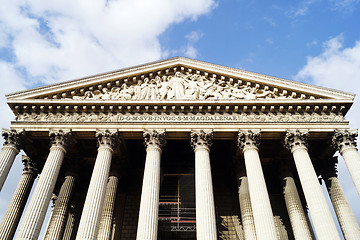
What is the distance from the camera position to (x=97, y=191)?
13742 mm

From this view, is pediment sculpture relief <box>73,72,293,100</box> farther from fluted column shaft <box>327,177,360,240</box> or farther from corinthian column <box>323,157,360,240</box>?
fluted column shaft <box>327,177,360,240</box>

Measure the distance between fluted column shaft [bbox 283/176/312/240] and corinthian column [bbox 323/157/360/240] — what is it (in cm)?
174

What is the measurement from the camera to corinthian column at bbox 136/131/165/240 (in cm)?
1262

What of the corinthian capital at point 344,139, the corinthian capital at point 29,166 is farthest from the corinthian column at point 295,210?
the corinthian capital at point 29,166

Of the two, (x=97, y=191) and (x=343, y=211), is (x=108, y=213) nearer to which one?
(x=97, y=191)

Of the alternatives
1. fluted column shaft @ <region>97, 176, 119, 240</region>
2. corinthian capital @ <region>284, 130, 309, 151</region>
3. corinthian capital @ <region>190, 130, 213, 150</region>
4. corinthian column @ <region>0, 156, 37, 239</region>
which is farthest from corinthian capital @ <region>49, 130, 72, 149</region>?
corinthian capital @ <region>284, 130, 309, 151</region>

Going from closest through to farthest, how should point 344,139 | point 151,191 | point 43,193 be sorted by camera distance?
point 43,193
point 151,191
point 344,139

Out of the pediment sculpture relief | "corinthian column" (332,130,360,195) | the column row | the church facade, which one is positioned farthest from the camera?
the pediment sculpture relief

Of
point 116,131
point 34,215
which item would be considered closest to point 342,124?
point 116,131

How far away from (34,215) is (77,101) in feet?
21.4

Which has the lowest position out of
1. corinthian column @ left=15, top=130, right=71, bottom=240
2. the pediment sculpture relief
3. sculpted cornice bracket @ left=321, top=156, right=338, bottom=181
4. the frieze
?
corinthian column @ left=15, top=130, right=71, bottom=240

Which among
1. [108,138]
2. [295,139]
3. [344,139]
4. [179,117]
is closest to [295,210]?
[295,139]

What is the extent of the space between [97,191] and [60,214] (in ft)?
13.9

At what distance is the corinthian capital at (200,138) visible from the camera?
51.7 ft
